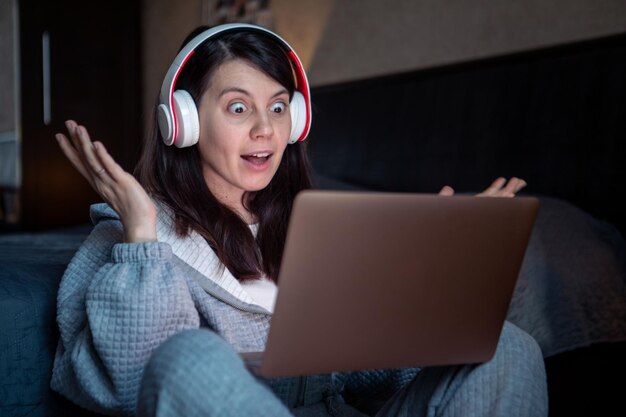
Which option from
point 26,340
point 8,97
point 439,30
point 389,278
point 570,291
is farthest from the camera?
point 8,97

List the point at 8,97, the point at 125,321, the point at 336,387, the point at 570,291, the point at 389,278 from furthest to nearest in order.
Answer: the point at 8,97
the point at 570,291
the point at 336,387
the point at 125,321
the point at 389,278

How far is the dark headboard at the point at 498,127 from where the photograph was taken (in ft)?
5.73

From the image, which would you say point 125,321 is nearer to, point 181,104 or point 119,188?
point 119,188

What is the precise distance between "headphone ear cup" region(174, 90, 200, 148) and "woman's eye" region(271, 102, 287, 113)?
15 centimetres

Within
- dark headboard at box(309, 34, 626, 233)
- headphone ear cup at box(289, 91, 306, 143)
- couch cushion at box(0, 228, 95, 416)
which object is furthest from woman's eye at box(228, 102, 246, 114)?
dark headboard at box(309, 34, 626, 233)

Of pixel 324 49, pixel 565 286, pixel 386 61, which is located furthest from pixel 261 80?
pixel 324 49

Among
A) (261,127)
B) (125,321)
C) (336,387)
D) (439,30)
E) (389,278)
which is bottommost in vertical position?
(336,387)

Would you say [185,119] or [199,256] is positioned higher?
[185,119]

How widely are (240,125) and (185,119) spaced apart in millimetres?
96

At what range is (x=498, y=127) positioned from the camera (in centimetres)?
198

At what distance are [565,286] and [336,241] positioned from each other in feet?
3.13

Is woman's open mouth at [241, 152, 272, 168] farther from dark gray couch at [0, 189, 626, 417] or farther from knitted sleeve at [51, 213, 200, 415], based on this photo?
dark gray couch at [0, 189, 626, 417]

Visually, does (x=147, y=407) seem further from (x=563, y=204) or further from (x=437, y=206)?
(x=563, y=204)

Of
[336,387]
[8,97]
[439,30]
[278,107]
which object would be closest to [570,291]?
[336,387]
